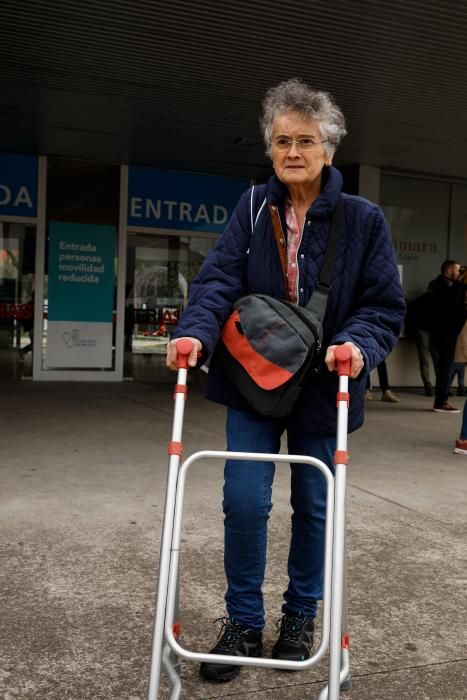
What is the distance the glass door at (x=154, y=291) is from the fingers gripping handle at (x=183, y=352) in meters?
10.4

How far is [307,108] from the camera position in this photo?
8.63ft

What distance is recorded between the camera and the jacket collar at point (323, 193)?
2699 millimetres

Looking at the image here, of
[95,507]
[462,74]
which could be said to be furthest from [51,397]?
[462,74]

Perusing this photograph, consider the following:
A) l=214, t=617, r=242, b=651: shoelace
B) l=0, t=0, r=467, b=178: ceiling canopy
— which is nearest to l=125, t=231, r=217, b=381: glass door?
l=0, t=0, r=467, b=178: ceiling canopy

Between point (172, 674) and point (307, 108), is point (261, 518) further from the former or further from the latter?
point (307, 108)

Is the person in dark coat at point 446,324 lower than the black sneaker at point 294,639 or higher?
higher

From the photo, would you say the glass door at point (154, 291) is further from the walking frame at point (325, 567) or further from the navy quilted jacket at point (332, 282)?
the walking frame at point (325, 567)

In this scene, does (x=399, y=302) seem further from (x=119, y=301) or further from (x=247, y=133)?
(x=119, y=301)

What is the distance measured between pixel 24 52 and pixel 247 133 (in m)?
3.60

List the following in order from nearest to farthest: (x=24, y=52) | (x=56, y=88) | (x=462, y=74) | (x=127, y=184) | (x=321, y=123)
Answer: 1. (x=321, y=123)
2. (x=24, y=52)
3. (x=462, y=74)
4. (x=56, y=88)
5. (x=127, y=184)

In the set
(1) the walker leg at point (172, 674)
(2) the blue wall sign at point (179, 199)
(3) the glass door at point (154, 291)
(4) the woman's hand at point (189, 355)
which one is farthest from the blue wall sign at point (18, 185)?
(1) the walker leg at point (172, 674)

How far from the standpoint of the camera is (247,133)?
398 inches

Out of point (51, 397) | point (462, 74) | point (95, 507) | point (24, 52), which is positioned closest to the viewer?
point (95, 507)

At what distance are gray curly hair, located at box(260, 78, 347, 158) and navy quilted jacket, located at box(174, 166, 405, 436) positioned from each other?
15 cm
